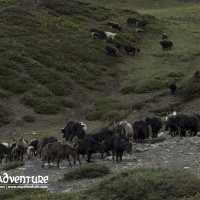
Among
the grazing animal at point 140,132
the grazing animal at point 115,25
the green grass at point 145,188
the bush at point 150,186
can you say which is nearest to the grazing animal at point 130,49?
the grazing animal at point 115,25

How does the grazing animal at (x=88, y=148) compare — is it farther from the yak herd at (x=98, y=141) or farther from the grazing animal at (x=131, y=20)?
the grazing animal at (x=131, y=20)

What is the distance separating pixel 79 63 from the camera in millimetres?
55219

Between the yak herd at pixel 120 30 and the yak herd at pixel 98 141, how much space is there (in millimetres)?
29575

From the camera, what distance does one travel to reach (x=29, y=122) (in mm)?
39062

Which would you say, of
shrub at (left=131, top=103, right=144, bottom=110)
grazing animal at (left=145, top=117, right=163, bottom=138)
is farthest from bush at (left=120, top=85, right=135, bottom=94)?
grazing animal at (left=145, top=117, right=163, bottom=138)

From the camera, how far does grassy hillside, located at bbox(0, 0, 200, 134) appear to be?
42844 mm

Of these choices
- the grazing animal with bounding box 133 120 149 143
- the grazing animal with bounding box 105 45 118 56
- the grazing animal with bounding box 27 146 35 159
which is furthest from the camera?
the grazing animal with bounding box 105 45 118 56

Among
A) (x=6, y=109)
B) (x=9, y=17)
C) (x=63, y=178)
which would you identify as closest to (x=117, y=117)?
(x=6, y=109)

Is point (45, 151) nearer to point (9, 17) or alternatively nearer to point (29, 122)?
point (29, 122)

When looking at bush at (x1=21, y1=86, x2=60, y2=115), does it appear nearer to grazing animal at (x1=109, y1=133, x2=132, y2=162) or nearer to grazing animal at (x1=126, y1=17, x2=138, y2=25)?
grazing animal at (x1=109, y1=133, x2=132, y2=162)

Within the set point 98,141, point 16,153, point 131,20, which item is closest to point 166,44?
point 131,20

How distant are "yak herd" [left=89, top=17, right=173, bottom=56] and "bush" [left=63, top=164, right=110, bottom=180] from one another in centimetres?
4052

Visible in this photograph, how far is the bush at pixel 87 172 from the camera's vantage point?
62.0ft

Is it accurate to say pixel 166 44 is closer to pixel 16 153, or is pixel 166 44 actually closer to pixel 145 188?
pixel 16 153
